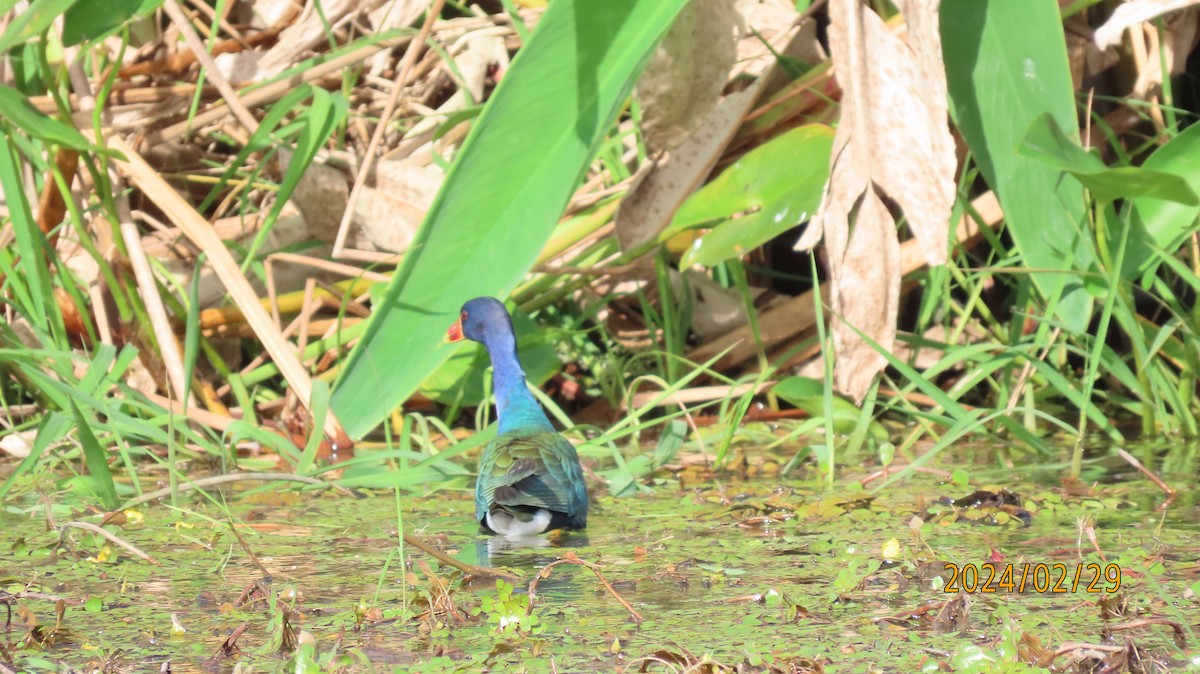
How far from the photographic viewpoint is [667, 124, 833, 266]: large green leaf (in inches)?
112

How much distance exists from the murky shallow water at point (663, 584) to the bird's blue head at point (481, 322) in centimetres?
41

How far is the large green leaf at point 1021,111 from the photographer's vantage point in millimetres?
2660

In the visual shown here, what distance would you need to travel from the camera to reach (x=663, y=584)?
78.5 inches

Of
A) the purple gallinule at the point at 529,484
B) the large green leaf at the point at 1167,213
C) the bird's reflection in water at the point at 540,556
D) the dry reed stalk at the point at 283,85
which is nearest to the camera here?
the bird's reflection in water at the point at 540,556

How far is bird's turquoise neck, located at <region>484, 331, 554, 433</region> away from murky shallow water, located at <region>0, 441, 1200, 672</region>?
28cm

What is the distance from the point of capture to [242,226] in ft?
11.3

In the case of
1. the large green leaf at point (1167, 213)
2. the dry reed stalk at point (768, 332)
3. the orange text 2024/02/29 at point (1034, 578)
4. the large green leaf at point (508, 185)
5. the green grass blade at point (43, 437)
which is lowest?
the dry reed stalk at point (768, 332)

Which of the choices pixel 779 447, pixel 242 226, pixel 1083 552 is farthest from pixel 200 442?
pixel 1083 552

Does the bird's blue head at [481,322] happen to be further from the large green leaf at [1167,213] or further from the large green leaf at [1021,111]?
the large green leaf at [1167,213]

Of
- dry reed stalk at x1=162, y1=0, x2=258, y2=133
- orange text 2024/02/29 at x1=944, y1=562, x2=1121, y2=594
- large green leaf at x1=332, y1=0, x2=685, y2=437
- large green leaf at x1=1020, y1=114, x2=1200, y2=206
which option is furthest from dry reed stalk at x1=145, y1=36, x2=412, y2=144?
orange text 2024/02/29 at x1=944, y1=562, x2=1121, y2=594

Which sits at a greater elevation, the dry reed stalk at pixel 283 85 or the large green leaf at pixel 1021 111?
the dry reed stalk at pixel 283 85

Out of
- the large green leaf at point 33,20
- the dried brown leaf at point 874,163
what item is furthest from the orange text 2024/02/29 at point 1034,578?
the large green leaf at point 33,20

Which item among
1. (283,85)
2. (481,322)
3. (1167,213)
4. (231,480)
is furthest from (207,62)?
(1167,213)

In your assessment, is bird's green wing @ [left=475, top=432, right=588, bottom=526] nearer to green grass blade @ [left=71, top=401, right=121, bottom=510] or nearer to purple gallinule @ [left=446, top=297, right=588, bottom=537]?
purple gallinule @ [left=446, top=297, right=588, bottom=537]
